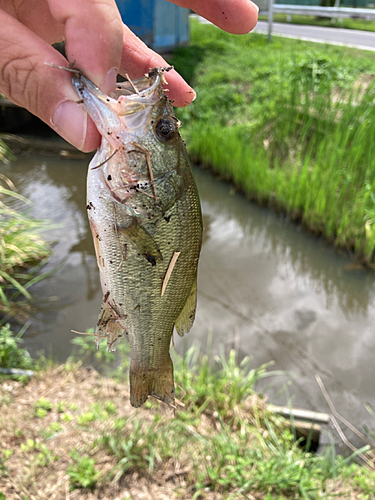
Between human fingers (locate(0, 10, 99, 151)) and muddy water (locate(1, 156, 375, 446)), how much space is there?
9.34ft

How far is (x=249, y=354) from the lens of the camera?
3.91m

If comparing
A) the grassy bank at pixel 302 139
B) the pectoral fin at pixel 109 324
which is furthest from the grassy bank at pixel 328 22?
the pectoral fin at pixel 109 324

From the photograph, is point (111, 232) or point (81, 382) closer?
point (111, 232)

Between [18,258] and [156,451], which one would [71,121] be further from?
[18,258]

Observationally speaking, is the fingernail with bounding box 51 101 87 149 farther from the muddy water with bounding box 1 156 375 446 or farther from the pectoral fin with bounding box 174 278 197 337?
the muddy water with bounding box 1 156 375 446

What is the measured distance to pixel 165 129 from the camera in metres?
1.26

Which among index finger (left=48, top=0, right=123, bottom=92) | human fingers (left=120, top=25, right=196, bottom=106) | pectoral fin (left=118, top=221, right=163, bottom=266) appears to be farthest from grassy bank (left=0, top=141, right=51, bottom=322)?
index finger (left=48, top=0, right=123, bottom=92)

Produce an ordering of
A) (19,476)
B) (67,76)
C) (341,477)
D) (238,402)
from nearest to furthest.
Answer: (67,76)
(19,476)
(341,477)
(238,402)

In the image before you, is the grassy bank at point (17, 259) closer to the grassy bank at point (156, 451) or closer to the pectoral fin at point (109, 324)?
the grassy bank at point (156, 451)

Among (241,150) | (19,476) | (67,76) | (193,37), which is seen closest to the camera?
(67,76)

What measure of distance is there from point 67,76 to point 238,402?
2.62 meters

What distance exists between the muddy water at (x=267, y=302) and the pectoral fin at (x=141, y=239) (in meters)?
2.49

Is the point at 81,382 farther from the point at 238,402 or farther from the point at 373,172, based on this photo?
the point at 373,172

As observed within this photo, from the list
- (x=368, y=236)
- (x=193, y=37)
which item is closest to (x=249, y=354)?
(x=368, y=236)
